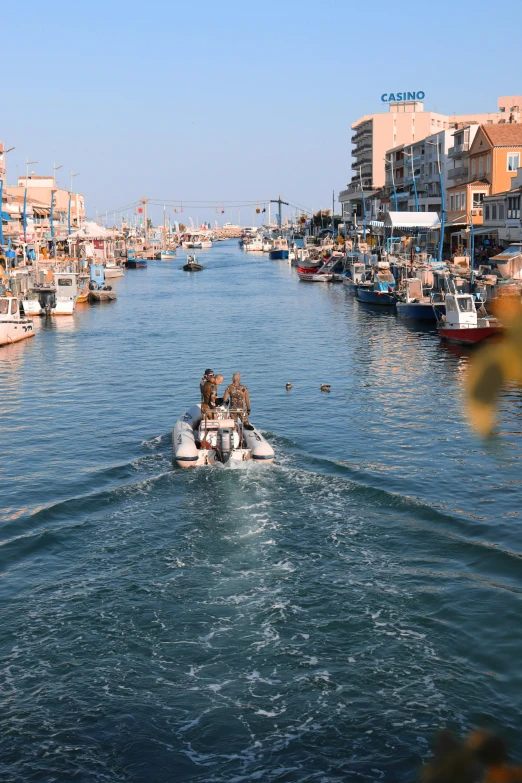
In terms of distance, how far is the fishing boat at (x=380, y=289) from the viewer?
6631cm

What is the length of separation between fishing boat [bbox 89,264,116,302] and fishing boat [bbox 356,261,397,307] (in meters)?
22.2

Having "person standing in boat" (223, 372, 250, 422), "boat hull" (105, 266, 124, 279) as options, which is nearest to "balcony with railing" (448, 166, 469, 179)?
"boat hull" (105, 266, 124, 279)

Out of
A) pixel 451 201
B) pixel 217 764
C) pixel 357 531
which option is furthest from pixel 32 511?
pixel 451 201

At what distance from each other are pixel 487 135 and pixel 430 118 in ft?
251

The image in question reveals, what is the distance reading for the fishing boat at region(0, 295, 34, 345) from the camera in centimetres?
4667

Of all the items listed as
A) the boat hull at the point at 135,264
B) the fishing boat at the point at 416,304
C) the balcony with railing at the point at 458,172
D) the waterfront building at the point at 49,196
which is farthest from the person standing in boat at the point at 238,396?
the boat hull at the point at 135,264

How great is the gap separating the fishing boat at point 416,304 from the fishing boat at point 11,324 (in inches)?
946

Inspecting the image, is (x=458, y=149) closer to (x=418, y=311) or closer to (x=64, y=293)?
(x=418, y=311)

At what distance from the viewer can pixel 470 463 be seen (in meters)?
22.9

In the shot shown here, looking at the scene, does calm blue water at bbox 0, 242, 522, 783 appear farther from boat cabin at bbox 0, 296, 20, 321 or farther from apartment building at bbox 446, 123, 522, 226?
apartment building at bbox 446, 123, 522, 226

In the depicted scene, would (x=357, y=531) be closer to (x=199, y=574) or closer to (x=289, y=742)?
(x=199, y=574)

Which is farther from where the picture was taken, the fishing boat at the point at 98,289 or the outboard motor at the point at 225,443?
the fishing boat at the point at 98,289

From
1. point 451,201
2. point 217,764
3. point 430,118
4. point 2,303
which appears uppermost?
point 430,118

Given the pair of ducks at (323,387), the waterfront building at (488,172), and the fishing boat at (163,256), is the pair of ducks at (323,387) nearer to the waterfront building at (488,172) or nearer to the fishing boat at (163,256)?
the waterfront building at (488,172)
